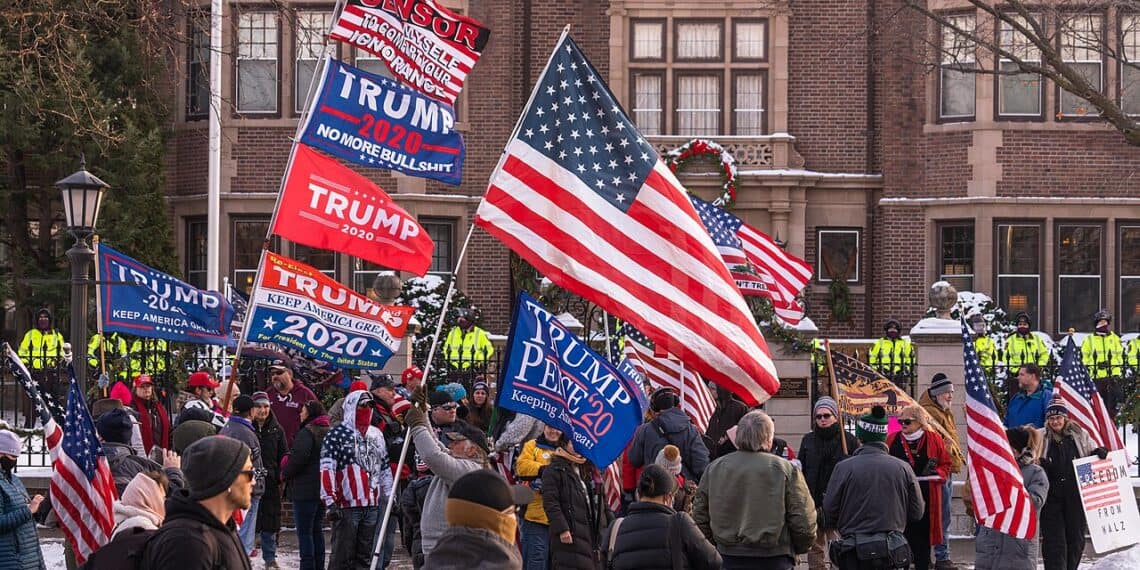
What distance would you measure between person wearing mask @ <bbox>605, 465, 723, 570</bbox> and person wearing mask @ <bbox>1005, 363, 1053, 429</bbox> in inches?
324

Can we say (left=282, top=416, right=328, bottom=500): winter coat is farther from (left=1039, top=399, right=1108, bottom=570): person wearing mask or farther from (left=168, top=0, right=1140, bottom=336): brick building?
(left=168, top=0, right=1140, bottom=336): brick building

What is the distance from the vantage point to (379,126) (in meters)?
11.4

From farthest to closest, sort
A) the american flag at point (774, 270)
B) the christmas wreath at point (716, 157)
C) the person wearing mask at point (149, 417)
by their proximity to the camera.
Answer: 1. the christmas wreath at point (716, 157)
2. the american flag at point (774, 270)
3. the person wearing mask at point (149, 417)

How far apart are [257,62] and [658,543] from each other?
2125 centimetres

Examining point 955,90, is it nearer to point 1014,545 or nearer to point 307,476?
point 307,476

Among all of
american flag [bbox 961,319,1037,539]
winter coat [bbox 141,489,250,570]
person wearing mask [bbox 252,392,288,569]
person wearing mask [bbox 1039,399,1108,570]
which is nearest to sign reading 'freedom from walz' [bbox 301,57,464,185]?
american flag [bbox 961,319,1037,539]

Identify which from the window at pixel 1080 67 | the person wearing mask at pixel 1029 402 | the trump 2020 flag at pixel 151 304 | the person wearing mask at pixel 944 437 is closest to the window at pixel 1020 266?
the window at pixel 1080 67

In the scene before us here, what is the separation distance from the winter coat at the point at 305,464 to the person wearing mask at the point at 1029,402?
6.64 metres

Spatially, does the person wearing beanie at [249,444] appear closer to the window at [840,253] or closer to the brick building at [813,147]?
the brick building at [813,147]

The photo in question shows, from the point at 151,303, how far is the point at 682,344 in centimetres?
528

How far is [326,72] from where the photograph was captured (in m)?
11.2

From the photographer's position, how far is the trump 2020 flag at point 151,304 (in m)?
13.4

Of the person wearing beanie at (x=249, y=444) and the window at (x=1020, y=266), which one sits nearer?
the person wearing beanie at (x=249, y=444)

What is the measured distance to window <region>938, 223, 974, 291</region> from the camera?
2853 cm
